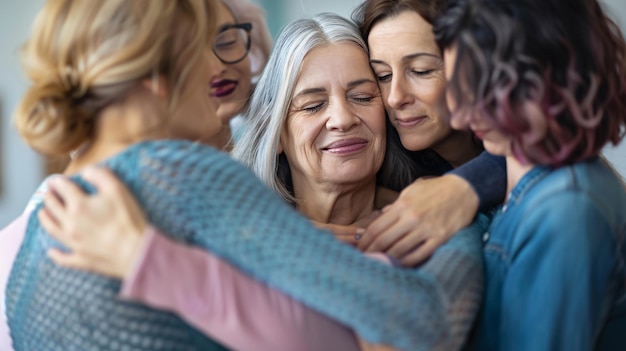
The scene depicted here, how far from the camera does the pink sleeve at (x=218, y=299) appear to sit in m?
1.11

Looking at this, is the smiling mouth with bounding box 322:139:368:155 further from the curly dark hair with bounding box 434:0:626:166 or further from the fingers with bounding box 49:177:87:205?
the fingers with bounding box 49:177:87:205

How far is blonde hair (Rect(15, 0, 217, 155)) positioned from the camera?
3.92 feet

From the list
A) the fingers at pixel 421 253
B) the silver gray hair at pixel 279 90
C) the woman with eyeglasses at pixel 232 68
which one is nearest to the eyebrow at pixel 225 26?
the woman with eyeglasses at pixel 232 68

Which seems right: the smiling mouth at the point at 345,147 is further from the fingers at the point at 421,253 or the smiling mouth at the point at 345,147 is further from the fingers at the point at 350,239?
the fingers at the point at 421,253

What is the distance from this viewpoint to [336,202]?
2.13 m

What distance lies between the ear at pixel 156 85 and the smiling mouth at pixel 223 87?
1.05 meters

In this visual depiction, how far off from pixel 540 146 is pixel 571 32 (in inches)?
8.6

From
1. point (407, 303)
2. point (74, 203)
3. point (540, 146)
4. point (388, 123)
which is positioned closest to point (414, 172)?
point (388, 123)

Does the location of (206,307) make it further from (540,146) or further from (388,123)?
(388,123)

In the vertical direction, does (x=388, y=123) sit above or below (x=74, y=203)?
below

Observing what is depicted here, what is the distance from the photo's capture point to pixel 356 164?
6.65 feet

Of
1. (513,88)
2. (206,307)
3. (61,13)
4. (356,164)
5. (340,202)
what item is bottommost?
(340,202)

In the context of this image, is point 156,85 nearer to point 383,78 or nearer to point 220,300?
point 220,300

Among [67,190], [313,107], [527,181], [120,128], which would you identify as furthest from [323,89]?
[67,190]
